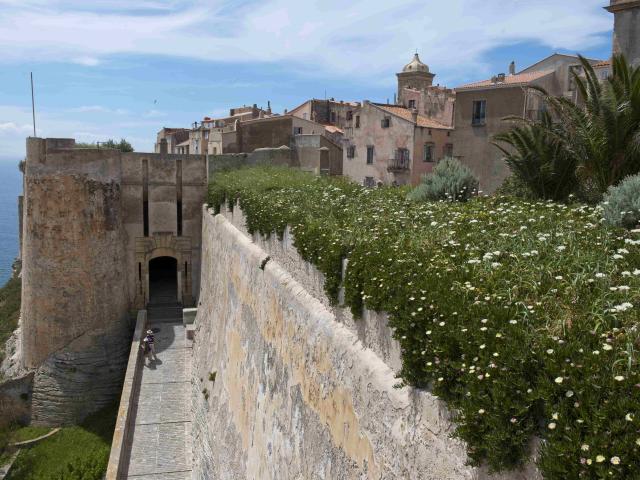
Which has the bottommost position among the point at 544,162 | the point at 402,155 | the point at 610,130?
the point at 544,162

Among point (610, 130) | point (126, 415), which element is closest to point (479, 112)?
point (610, 130)

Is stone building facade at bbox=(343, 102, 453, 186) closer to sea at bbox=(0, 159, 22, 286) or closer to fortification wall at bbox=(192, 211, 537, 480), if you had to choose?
fortification wall at bbox=(192, 211, 537, 480)

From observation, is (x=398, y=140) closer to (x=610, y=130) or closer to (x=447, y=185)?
(x=447, y=185)

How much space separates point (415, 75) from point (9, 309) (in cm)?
3250

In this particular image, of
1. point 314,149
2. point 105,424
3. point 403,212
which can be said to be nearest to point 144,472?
point 105,424

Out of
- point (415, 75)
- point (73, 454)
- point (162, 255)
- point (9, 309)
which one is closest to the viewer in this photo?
point (73, 454)

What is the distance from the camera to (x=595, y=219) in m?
6.06

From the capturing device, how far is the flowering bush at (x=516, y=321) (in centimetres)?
233

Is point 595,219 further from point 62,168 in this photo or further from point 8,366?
point 8,366

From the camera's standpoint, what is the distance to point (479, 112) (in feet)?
68.5

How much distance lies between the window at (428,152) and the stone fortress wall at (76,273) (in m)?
12.5

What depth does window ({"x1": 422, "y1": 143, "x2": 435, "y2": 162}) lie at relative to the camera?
26.2 meters

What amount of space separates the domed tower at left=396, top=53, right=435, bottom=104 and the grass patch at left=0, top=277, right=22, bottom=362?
2972 centimetres

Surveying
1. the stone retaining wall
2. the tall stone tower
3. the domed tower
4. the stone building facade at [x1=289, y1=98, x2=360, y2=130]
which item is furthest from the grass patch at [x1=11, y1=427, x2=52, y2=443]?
the domed tower
